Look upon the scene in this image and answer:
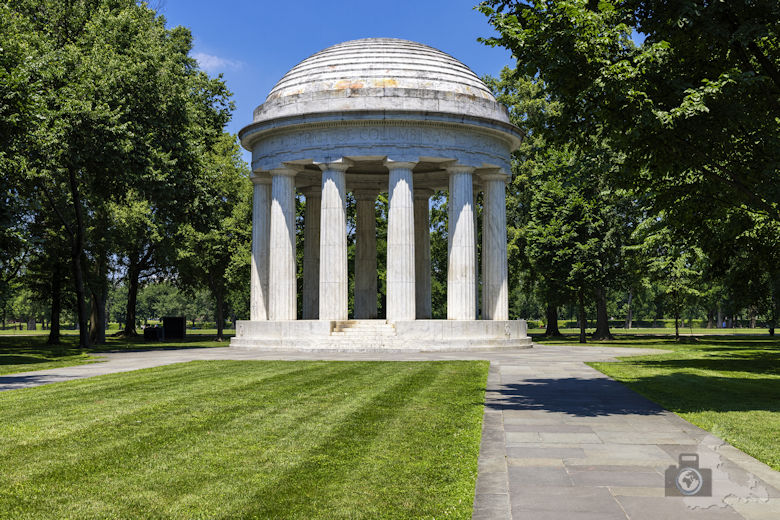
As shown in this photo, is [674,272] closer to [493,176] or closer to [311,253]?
[493,176]

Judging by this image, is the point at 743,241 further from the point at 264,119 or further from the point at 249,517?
the point at 249,517

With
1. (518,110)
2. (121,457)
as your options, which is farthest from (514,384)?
(518,110)

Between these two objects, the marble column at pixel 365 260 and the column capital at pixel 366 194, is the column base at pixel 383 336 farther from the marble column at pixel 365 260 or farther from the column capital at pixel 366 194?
the column capital at pixel 366 194

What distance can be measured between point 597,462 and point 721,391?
38.3ft

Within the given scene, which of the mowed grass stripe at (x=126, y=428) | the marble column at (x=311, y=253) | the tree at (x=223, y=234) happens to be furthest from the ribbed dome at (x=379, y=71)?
the mowed grass stripe at (x=126, y=428)

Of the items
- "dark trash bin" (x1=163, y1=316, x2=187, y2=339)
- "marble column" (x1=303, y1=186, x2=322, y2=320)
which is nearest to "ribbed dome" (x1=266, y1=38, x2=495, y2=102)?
"marble column" (x1=303, y1=186, x2=322, y2=320)

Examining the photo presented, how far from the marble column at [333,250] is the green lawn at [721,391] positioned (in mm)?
16515

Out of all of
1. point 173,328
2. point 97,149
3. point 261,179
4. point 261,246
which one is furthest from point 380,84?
point 173,328

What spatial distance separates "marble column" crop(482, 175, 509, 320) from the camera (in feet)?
151

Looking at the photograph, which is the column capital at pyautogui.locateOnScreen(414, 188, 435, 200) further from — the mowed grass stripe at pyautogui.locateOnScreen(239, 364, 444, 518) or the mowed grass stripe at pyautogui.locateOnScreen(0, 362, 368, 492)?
the mowed grass stripe at pyautogui.locateOnScreen(239, 364, 444, 518)

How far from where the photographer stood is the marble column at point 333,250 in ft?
138

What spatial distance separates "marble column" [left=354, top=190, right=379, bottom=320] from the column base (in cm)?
1047

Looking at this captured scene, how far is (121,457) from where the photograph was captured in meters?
10.8

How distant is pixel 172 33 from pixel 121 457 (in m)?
64.2
